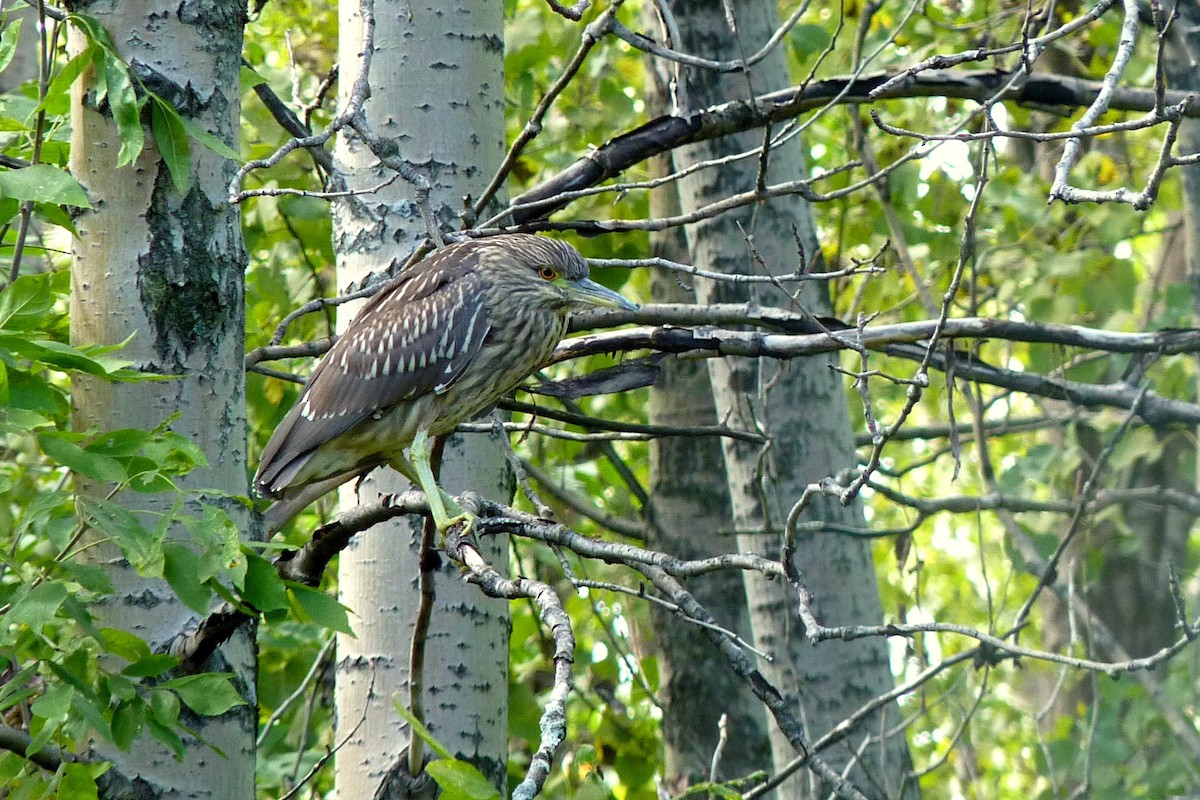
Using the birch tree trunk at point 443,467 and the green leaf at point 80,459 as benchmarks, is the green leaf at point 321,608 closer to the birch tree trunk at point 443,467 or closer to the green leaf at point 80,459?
the green leaf at point 80,459

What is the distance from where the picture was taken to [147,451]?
2.05 meters

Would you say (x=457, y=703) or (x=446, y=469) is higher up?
(x=446, y=469)

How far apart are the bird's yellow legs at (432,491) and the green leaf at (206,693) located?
1.79ft

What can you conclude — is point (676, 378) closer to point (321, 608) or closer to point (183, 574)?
point (321, 608)

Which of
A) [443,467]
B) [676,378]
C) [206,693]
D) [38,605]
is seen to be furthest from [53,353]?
[676,378]

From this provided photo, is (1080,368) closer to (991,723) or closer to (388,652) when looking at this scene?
(388,652)

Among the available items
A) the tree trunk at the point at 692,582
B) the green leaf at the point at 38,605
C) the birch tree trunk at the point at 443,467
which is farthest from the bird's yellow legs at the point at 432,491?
the tree trunk at the point at 692,582

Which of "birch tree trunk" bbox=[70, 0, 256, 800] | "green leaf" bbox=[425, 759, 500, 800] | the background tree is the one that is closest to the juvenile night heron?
the background tree

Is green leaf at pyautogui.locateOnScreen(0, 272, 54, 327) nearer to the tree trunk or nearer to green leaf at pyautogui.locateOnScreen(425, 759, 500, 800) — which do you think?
green leaf at pyautogui.locateOnScreen(425, 759, 500, 800)

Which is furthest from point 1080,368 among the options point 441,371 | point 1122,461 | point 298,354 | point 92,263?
point 92,263

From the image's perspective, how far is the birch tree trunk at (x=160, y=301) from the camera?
2.42 meters

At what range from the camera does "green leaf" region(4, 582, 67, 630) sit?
6.23ft

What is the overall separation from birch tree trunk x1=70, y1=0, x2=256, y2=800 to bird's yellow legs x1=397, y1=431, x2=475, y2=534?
0.42m

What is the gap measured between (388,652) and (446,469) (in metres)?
0.50
